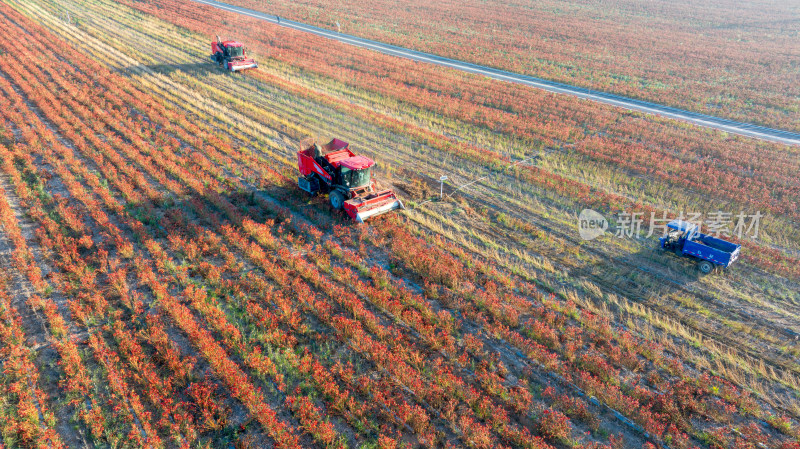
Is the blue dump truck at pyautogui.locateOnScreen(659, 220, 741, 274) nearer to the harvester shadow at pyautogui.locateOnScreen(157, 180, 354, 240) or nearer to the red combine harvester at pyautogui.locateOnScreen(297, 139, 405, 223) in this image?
the red combine harvester at pyautogui.locateOnScreen(297, 139, 405, 223)

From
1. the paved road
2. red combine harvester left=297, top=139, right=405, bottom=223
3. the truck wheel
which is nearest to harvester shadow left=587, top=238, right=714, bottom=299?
red combine harvester left=297, top=139, right=405, bottom=223

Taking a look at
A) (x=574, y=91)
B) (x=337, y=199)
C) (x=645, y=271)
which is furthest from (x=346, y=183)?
(x=574, y=91)

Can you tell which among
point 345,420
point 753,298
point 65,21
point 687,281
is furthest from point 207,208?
point 65,21

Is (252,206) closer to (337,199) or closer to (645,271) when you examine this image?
(337,199)

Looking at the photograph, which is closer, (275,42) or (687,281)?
(687,281)

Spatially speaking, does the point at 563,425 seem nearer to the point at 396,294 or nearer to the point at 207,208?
the point at 396,294
